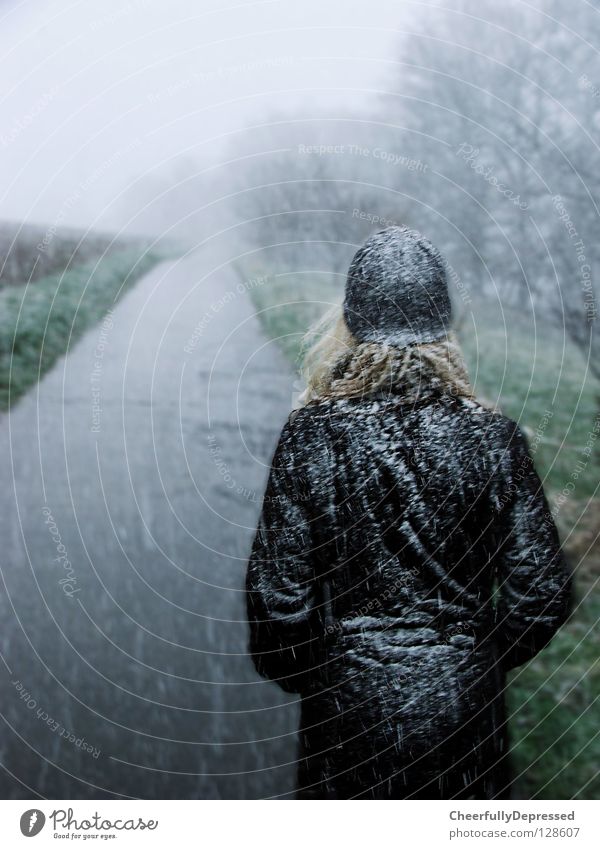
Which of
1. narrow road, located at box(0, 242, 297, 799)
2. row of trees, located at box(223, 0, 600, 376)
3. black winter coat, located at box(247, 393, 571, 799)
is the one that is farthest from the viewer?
narrow road, located at box(0, 242, 297, 799)

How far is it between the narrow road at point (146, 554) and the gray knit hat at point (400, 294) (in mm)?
731

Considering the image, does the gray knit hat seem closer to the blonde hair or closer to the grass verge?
the blonde hair

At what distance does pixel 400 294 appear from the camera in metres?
1.33

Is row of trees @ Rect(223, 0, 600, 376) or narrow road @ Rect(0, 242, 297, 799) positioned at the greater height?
row of trees @ Rect(223, 0, 600, 376)

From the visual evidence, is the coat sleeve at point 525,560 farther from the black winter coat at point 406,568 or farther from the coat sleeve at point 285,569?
the coat sleeve at point 285,569

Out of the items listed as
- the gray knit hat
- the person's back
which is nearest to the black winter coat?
the person's back

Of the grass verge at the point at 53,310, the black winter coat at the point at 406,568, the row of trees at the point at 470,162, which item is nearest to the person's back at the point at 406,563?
the black winter coat at the point at 406,568

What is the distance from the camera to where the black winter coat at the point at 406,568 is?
4.27ft

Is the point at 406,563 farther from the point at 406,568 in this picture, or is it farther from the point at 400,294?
the point at 400,294

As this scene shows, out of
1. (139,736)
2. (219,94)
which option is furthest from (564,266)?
(139,736)

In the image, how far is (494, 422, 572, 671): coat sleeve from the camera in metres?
1.30

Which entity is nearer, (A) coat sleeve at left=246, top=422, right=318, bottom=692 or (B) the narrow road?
(A) coat sleeve at left=246, top=422, right=318, bottom=692

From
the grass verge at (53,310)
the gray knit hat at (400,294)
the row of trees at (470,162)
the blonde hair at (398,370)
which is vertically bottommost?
the blonde hair at (398,370)

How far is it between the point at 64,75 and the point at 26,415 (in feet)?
2.87
